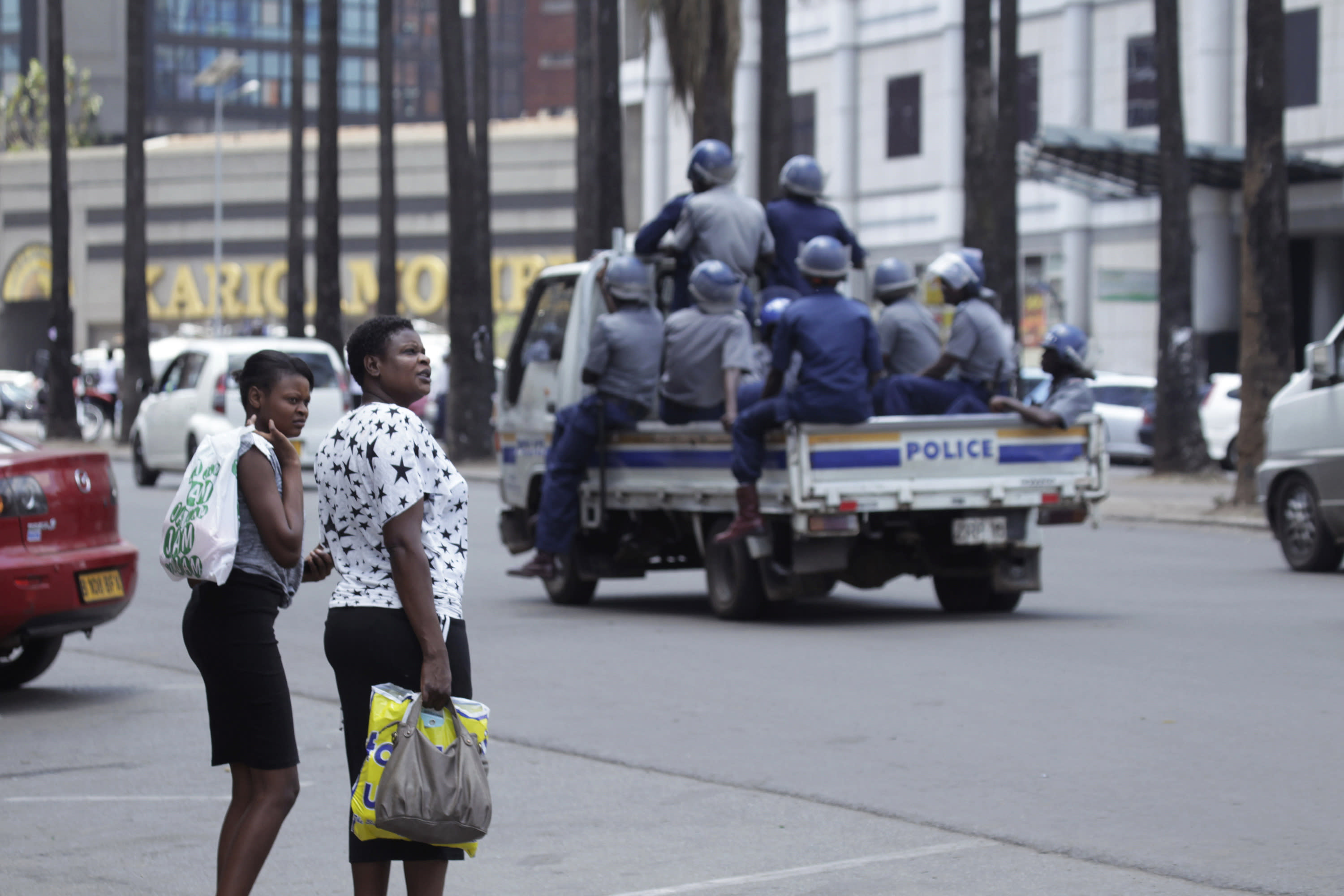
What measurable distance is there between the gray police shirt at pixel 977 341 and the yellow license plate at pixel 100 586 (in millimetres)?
5289

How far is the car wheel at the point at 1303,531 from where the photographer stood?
15.2 metres

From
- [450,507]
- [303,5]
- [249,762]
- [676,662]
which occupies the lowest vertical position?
[676,662]

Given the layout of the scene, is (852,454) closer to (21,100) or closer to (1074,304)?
(1074,304)

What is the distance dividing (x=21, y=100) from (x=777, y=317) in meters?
81.5

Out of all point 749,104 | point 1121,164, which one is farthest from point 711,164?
point 749,104

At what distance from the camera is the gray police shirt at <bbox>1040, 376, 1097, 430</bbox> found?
484 inches

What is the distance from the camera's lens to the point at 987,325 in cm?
1263

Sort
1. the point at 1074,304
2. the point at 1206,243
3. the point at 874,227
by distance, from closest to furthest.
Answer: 1. the point at 1206,243
2. the point at 1074,304
3. the point at 874,227

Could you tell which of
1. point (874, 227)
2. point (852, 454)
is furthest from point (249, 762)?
point (874, 227)

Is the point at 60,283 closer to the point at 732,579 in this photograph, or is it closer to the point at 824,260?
the point at 732,579

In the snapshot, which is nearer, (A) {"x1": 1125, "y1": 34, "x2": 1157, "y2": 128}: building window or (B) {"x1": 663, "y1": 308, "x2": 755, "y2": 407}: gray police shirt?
(B) {"x1": 663, "y1": 308, "x2": 755, "y2": 407}: gray police shirt

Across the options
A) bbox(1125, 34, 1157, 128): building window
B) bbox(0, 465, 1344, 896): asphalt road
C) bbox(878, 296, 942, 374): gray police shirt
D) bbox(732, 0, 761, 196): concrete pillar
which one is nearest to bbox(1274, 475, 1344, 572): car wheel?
bbox(0, 465, 1344, 896): asphalt road

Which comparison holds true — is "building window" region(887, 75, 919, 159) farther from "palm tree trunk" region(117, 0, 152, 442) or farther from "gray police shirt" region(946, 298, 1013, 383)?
"gray police shirt" region(946, 298, 1013, 383)

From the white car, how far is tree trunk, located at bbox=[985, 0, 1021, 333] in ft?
28.6
